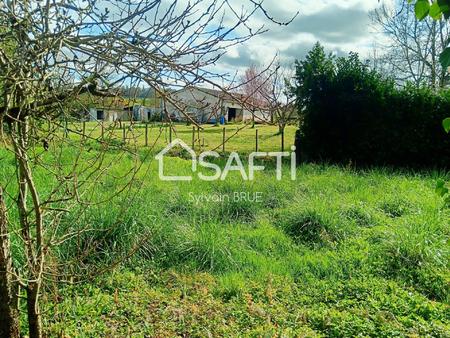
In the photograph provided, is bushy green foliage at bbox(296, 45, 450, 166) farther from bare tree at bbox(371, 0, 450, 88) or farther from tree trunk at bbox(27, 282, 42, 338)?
bare tree at bbox(371, 0, 450, 88)

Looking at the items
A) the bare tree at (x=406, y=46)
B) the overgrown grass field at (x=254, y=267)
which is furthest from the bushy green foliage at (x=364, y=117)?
the bare tree at (x=406, y=46)

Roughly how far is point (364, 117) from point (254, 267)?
7.73 metres

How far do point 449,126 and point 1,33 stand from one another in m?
1.99

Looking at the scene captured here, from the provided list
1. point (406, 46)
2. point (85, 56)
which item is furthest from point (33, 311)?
point (406, 46)

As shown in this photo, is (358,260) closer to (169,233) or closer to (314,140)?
(169,233)

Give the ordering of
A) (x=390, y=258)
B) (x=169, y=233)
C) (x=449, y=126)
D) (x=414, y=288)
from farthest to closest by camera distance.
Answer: (x=169, y=233)
(x=390, y=258)
(x=414, y=288)
(x=449, y=126)

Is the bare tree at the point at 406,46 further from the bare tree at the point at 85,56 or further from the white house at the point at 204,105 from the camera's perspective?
the bare tree at the point at 85,56

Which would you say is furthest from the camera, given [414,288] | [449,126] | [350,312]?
[414,288]

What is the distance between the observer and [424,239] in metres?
4.46

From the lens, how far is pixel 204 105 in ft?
7.21

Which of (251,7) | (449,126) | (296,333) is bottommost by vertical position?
(296,333)

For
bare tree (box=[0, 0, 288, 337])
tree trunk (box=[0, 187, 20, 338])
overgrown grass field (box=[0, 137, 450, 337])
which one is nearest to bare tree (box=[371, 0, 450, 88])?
overgrown grass field (box=[0, 137, 450, 337])

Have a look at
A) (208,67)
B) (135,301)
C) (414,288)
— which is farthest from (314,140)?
(208,67)

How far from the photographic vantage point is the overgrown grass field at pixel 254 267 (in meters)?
3.08
